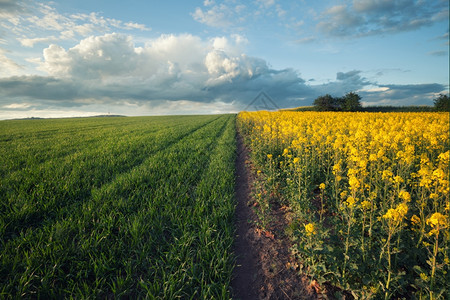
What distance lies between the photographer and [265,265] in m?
2.78

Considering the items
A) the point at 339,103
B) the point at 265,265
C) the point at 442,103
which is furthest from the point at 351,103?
the point at 265,265

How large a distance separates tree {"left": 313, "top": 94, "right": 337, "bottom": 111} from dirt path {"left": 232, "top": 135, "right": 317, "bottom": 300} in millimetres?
49052

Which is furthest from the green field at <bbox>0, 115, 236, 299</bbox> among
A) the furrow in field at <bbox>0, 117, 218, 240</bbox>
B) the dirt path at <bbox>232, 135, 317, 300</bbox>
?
the dirt path at <bbox>232, 135, 317, 300</bbox>

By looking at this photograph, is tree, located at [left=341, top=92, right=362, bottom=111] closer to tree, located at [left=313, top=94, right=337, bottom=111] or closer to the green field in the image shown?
tree, located at [left=313, top=94, right=337, bottom=111]

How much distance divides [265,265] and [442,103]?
154 ft

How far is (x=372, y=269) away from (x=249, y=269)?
5.11ft

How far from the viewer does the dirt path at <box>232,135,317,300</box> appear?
2.39m

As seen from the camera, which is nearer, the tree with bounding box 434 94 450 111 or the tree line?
the tree with bounding box 434 94 450 111

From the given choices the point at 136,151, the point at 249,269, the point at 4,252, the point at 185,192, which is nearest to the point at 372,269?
the point at 249,269

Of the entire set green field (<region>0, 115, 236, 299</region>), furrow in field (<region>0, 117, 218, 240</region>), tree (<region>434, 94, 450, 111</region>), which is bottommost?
green field (<region>0, 115, 236, 299</region>)

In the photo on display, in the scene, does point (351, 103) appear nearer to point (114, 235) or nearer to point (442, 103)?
point (442, 103)

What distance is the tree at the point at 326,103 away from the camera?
45463 millimetres

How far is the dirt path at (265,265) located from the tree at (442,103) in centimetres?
4382

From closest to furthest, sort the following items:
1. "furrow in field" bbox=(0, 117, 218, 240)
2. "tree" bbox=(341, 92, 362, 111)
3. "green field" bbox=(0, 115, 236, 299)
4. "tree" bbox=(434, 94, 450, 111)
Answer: "green field" bbox=(0, 115, 236, 299), "furrow in field" bbox=(0, 117, 218, 240), "tree" bbox=(434, 94, 450, 111), "tree" bbox=(341, 92, 362, 111)
